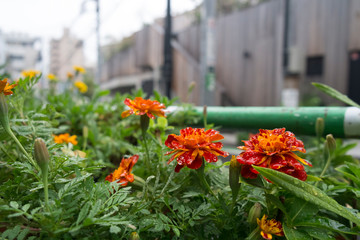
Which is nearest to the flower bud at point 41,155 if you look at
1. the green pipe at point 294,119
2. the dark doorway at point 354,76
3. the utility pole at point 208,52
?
the green pipe at point 294,119

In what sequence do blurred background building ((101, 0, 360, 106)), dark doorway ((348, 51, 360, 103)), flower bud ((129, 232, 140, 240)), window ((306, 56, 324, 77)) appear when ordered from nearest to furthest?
flower bud ((129, 232, 140, 240))
dark doorway ((348, 51, 360, 103))
blurred background building ((101, 0, 360, 106))
window ((306, 56, 324, 77))

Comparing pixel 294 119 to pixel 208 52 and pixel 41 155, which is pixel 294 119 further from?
pixel 208 52

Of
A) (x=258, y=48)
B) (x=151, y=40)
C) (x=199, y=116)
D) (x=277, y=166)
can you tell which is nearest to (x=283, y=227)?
(x=277, y=166)

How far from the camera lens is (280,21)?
18.6 feet

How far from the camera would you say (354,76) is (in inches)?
211

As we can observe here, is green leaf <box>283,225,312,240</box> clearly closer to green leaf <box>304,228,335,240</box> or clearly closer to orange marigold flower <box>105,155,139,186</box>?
green leaf <box>304,228,335,240</box>

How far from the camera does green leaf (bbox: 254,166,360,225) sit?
37 cm

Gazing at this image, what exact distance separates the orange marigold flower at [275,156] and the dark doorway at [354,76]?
18.4ft

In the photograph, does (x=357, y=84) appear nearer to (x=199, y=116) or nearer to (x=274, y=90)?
(x=274, y=90)

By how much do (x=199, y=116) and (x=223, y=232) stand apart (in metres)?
0.55

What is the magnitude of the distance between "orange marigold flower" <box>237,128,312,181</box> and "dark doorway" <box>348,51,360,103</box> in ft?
18.4

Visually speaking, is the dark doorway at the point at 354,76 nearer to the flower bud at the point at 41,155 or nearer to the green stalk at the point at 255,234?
the green stalk at the point at 255,234

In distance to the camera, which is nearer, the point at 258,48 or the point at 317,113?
the point at 317,113

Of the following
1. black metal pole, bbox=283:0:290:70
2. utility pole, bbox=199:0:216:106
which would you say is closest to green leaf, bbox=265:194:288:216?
utility pole, bbox=199:0:216:106
